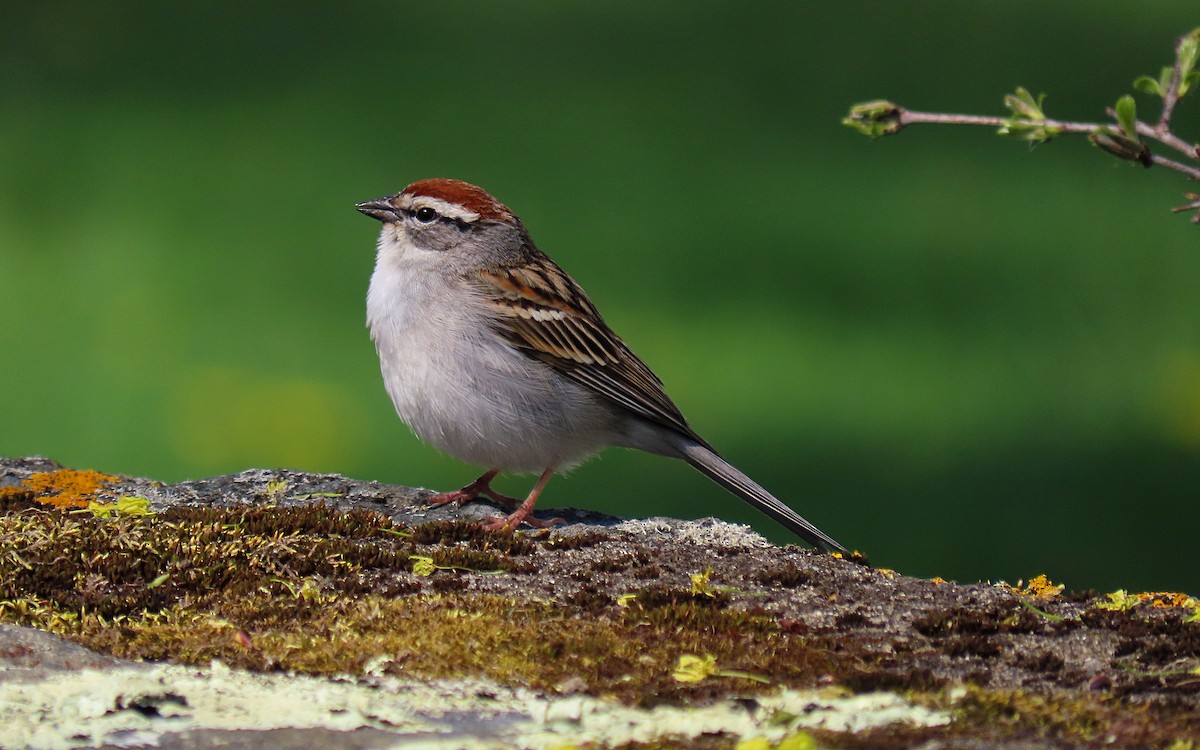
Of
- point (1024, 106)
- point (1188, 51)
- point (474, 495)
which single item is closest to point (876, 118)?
point (1024, 106)

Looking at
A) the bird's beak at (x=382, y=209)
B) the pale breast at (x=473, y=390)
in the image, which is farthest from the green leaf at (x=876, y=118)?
the bird's beak at (x=382, y=209)

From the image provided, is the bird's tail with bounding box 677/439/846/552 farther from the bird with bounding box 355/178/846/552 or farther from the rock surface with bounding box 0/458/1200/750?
the rock surface with bounding box 0/458/1200/750

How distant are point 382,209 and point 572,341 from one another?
1.09m

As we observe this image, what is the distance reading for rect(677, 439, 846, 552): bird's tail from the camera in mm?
5473

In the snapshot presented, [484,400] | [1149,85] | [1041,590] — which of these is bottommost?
[1041,590]

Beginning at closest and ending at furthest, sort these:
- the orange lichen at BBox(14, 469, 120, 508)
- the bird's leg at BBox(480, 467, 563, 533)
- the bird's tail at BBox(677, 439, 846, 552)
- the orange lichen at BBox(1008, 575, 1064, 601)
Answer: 1. the orange lichen at BBox(1008, 575, 1064, 601)
2. the orange lichen at BBox(14, 469, 120, 508)
3. the bird's leg at BBox(480, 467, 563, 533)
4. the bird's tail at BBox(677, 439, 846, 552)

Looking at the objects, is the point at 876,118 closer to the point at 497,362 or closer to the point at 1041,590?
the point at 1041,590

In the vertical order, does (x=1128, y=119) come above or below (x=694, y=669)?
above

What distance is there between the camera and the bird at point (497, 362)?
5.62 m

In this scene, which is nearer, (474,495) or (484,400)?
(484,400)

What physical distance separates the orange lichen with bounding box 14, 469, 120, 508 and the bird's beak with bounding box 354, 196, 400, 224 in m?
1.74

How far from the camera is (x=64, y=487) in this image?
502 cm

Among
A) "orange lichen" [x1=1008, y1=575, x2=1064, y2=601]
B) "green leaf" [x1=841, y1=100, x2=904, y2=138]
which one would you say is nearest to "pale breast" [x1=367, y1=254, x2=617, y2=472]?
"orange lichen" [x1=1008, y1=575, x2=1064, y2=601]

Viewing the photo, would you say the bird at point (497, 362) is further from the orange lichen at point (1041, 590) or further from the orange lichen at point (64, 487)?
the orange lichen at point (64, 487)
